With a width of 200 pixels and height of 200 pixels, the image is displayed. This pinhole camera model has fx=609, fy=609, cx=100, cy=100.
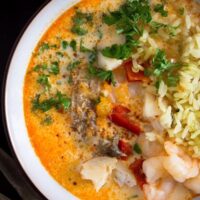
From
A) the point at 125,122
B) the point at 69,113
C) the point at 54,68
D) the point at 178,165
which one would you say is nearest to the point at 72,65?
the point at 54,68

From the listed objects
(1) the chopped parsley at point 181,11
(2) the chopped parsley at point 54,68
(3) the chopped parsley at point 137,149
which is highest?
(2) the chopped parsley at point 54,68

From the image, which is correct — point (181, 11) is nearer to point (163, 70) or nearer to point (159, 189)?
point (163, 70)

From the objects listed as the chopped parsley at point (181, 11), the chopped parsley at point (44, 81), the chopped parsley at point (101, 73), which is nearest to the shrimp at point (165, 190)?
the chopped parsley at point (101, 73)

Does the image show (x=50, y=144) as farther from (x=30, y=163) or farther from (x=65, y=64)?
(x=65, y=64)

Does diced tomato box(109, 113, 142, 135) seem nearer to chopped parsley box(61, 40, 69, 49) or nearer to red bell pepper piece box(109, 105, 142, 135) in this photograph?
red bell pepper piece box(109, 105, 142, 135)

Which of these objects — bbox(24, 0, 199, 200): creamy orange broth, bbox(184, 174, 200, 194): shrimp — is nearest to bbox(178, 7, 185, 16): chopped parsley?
bbox(24, 0, 199, 200): creamy orange broth

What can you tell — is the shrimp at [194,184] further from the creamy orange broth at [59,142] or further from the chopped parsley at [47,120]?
the chopped parsley at [47,120]
